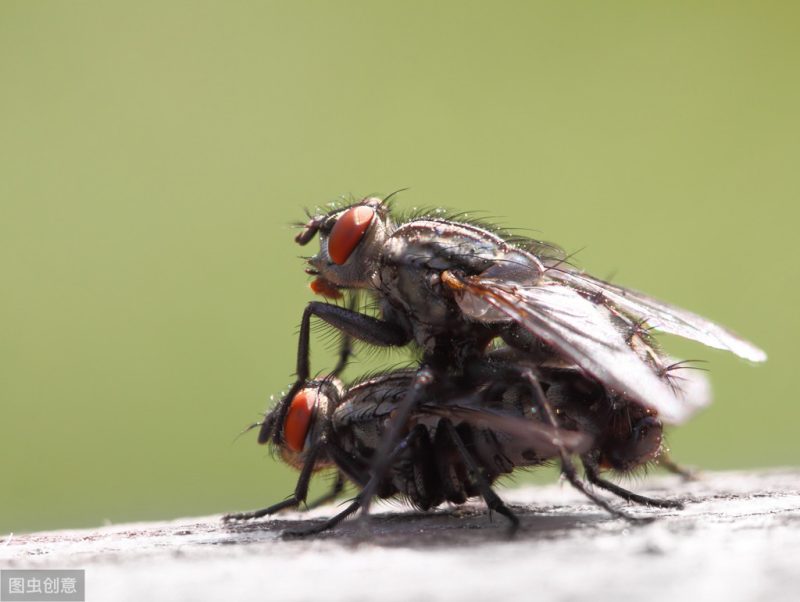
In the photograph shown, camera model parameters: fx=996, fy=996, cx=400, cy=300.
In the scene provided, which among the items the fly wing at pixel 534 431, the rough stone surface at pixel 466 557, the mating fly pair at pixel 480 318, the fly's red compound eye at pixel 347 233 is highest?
the fly's red compound eye at pixel 347 233

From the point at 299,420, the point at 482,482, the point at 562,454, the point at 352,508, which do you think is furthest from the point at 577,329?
the point at 299,420

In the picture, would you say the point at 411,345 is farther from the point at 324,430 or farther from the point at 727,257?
the point at 727,257

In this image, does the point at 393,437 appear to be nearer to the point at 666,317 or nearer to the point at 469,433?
the point at 469,433

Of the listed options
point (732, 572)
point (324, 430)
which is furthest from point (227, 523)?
point (732, 572)

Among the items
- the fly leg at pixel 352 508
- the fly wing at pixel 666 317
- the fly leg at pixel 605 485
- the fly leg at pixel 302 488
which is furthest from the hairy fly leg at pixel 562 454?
the fly leg at pixel 302 488

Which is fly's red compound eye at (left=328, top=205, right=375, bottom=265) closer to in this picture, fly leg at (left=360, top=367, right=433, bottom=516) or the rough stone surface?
fly leg at (left=360, top=367, right=433, bottom=516)

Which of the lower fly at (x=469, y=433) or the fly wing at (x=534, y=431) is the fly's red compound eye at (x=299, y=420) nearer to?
the lower fly at (x=469, y=433)
